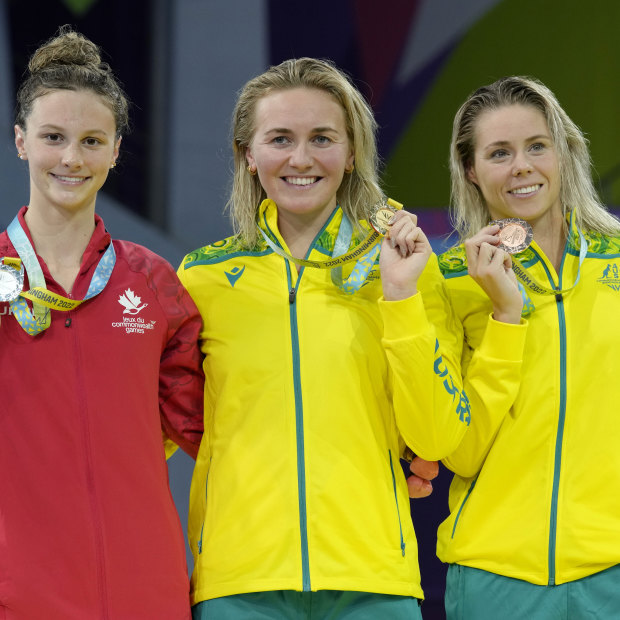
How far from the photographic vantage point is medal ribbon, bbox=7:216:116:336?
7.80ft

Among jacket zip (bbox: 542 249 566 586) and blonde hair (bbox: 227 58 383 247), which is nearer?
jacket zip (bbox: 542 249 566 586)

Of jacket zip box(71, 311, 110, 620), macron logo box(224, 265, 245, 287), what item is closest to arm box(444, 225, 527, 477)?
macron logo box(224, 265, 245, 287)

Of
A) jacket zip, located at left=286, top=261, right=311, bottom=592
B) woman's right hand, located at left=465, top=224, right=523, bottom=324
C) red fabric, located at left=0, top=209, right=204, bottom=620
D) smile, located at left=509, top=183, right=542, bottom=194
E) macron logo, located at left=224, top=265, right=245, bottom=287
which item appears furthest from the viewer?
smile, located at left=509, top=183, right=542, bottom=194

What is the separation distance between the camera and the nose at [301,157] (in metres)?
2.76

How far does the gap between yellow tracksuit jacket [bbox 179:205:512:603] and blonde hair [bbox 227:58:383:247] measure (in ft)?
1.04

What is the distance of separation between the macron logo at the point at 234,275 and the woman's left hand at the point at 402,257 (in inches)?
17.2

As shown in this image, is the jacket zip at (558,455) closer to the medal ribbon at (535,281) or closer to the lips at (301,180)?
the medal ribbon at (535,281)

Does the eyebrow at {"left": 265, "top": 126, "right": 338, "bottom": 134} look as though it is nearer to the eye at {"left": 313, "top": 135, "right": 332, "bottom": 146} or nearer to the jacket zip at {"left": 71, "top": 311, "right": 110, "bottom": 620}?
the eye at {"left": 313, "top": 135, "right": 332, "bottom": 146}

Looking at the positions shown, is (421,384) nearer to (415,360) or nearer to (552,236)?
(415,360)

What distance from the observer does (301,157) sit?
2.76 m

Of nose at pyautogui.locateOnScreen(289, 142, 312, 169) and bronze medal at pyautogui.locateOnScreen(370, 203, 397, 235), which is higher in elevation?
nose at pyautogui.locateOnScreen(289, 142, 312, 169)

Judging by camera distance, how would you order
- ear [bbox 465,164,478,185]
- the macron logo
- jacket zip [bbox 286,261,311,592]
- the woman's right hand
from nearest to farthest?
jacket zip [bbox 286,261,311,592], the woman's right hand, the macron logo, ear [bbox 465,164,478,185]

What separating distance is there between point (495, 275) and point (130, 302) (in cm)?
101

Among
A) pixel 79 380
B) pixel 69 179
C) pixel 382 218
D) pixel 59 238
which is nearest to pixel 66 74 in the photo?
pixel 69 179
